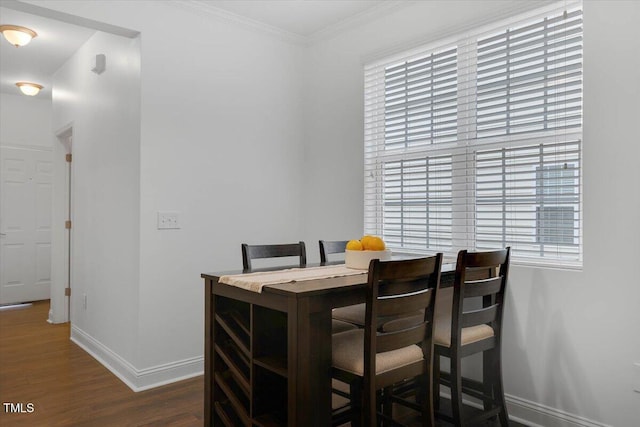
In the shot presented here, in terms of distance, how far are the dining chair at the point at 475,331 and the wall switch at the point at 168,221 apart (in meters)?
1.87

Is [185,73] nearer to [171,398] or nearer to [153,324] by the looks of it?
[153,324]

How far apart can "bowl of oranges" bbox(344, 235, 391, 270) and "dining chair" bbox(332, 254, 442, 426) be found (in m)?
0.43

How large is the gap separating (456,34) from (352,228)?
1.54m

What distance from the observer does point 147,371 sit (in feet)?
9.84

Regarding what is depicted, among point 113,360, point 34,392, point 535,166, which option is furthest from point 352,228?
point 34,392

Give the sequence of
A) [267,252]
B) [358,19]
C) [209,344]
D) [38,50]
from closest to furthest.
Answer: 1. [209,344]
2. [267,252]
3. [358,19]
4. [38,50]

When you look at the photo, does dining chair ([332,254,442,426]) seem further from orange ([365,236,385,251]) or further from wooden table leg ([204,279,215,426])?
wooden table leg ([204,279,215,426])

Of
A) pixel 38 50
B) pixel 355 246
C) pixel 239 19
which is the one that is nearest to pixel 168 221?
pixel 355 246

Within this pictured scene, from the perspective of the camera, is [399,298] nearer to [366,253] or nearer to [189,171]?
[366,253]

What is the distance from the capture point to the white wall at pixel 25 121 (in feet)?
18.6

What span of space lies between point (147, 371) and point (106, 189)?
4.67ft

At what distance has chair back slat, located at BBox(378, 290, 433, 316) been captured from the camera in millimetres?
1723

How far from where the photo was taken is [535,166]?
247cm

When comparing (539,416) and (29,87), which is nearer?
(539,416)
